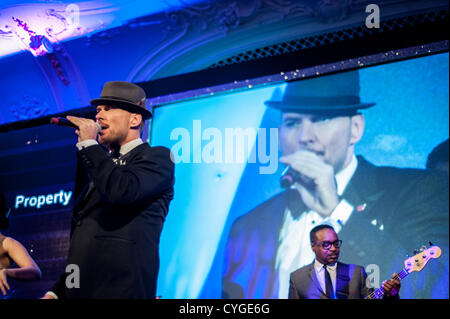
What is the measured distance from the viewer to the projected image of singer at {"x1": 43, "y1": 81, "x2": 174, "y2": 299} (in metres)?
1.66

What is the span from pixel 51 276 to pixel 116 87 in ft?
9.47

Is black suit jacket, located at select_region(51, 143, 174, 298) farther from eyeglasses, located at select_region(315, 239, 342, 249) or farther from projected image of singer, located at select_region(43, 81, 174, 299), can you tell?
eyeglasses, located at select_region(315, 239, 342, 249)

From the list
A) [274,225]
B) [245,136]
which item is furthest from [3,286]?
[245,136]

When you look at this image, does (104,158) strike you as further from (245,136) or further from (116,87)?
(245,136)

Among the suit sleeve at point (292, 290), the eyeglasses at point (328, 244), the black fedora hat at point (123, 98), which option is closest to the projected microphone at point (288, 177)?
the eyeglasses at point (328, 244)

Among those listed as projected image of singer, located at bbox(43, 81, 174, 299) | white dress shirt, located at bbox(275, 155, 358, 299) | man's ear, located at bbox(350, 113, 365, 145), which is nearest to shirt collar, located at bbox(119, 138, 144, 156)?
projected image of singer, located at bbox(43, 81, 174, 299)

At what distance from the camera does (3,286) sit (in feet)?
7.87

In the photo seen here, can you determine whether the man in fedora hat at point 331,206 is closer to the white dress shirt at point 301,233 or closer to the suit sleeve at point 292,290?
the white dress shirt at point 301,233

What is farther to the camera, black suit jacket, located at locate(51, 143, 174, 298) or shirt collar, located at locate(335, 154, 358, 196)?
shirt collar, located at locate(335, 154, 358, 196)

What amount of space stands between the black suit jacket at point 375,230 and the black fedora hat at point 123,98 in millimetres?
2025

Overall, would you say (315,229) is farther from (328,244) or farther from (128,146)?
(128,146)

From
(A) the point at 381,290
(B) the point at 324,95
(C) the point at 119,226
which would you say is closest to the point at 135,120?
(C) the point at 119,226

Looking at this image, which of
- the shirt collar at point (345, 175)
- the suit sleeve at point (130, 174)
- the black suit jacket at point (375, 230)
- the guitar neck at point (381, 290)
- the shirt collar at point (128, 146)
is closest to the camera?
the suit sleeve at point (130, 174)

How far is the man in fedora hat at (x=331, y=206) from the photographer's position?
340cm
